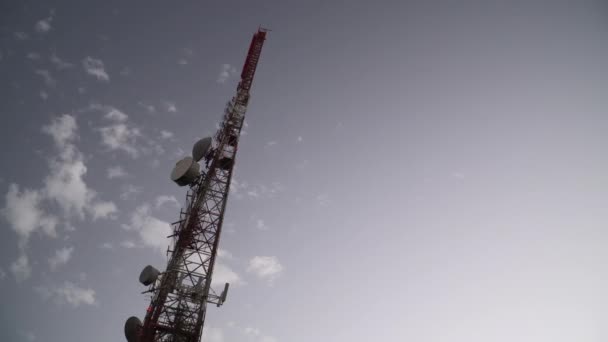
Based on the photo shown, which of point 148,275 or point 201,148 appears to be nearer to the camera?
point 148,275

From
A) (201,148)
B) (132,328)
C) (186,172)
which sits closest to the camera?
(132,328)

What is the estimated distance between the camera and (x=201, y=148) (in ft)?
125

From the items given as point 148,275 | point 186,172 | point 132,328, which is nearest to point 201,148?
point 186,172

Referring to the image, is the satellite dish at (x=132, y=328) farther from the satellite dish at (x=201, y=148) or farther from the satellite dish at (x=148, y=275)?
the satellite dish at (x=201, y=148)

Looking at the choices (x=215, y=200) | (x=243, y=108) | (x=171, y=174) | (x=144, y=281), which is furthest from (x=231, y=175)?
(x=144, y=281)

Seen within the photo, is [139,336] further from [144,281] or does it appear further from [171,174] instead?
[171,174]

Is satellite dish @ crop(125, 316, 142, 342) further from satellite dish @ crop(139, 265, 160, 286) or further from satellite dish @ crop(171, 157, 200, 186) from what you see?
satellite dish @ crop(171, 157, 200, 186)

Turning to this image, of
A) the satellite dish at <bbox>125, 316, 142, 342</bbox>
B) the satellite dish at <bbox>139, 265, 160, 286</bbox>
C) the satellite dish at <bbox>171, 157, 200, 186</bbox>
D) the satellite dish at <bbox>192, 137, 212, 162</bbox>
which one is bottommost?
the satellite dish at <bbox>125, 316, 142, 342</bbox>

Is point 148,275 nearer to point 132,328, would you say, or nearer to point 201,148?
point 132,328

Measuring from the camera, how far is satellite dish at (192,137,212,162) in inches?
1487

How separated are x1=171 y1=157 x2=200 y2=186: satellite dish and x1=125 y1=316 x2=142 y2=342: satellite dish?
13.4 meters

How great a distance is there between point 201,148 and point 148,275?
13760 mm

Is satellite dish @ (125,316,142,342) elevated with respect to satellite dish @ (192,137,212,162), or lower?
lower

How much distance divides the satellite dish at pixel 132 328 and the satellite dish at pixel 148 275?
3425 millimetres
